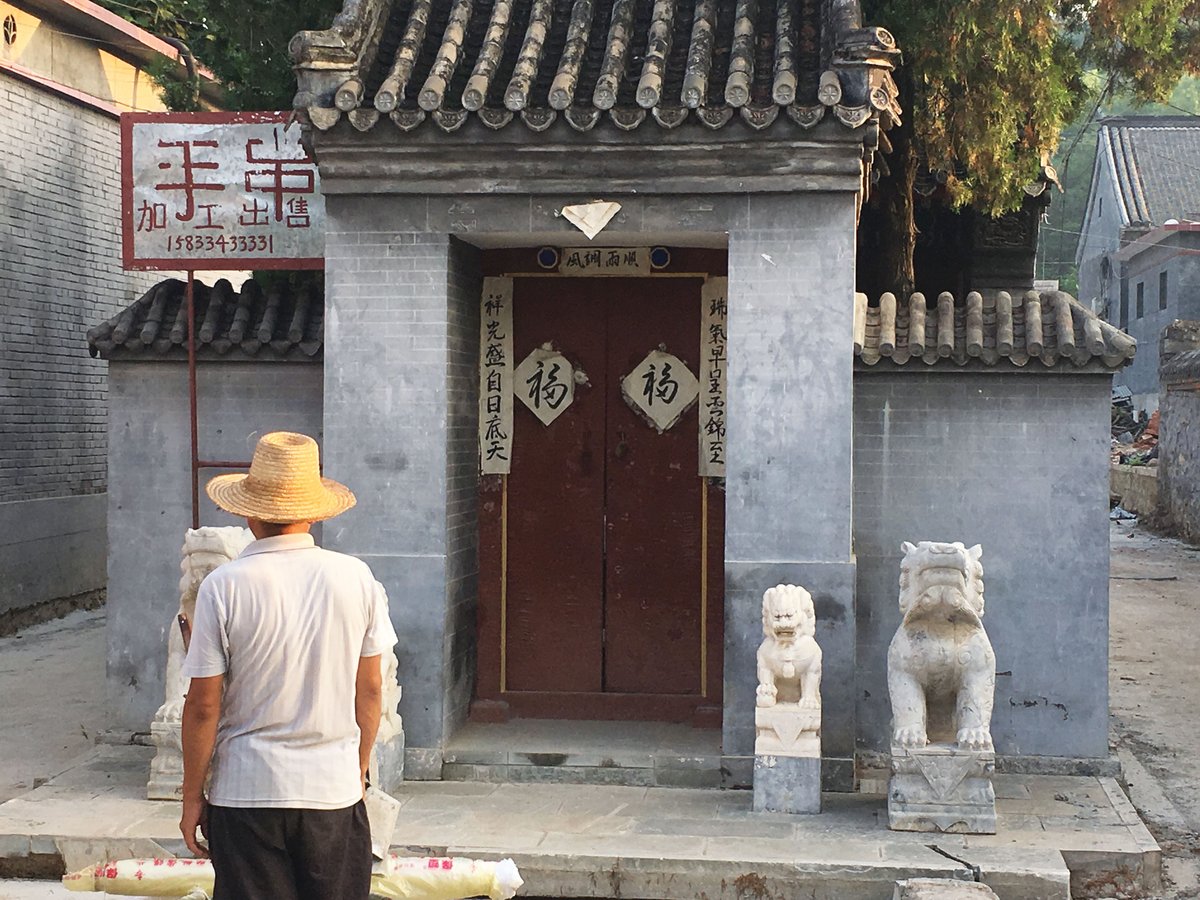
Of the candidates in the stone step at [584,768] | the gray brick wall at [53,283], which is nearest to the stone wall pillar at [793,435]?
the stone step at [584,768]

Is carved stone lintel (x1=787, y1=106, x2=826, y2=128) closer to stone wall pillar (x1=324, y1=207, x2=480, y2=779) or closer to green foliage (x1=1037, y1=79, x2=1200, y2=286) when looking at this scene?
stone wall pillar (x1=324, y1=207, x2=480, y2=779)

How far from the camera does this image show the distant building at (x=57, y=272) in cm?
1451

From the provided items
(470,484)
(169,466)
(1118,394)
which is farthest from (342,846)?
(1118,394)

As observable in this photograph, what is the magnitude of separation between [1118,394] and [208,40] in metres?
27.9

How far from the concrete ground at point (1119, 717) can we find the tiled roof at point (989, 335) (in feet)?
8.43

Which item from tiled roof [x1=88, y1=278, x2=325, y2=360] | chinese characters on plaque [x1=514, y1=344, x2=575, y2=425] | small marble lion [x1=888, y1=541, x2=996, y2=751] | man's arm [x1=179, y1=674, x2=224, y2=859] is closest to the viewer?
man's arm [x1=179, y1=674, x2=224, y2=859]

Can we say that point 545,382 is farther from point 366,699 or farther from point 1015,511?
point 366,699

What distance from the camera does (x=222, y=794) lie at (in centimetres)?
475

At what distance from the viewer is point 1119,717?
36.1ft

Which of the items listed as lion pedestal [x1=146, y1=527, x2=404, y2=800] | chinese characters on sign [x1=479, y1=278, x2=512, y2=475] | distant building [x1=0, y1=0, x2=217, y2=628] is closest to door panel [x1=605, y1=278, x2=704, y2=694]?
chinese characters on sign [x1=479, y1=278, x2=512, y2=475]

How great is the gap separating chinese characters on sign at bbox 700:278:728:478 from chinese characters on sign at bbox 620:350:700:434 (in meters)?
0.10

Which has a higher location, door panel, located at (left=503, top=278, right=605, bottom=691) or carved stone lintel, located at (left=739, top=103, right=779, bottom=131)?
carved stone lintel, located at (left=739, top=103, right=779, bottom=131)

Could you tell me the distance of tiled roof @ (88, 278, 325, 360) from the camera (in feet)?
29.9

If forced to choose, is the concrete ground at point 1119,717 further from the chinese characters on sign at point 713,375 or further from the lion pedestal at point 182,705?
the chinese characters on sign at point 713,375
